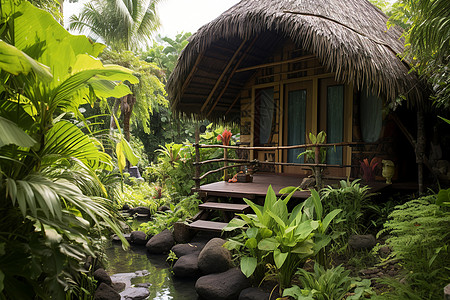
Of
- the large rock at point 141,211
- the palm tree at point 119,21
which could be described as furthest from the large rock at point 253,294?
the palm tree at point 119,21

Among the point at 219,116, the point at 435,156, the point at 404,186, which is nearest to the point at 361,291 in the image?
the point at 404,186

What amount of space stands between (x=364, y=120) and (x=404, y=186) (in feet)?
4.81

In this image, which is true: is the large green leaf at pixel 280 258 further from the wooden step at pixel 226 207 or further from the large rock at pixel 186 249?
the large rock at pixel 186 249

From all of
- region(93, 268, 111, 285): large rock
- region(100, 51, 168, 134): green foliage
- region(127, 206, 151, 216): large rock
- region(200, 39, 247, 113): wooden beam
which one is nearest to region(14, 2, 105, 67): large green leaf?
region(93, 268, 111, 285): large rock

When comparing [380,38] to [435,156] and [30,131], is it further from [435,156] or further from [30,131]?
[30,131]

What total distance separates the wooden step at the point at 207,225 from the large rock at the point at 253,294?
4.09ft

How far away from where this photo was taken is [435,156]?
5762 millimetres

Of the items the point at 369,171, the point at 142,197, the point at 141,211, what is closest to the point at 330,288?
the point at 369,171

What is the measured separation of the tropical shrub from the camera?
173 centimetres

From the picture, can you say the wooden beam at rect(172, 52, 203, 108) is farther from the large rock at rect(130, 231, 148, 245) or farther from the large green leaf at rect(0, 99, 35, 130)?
the large green leaf at rect(0, 99, 35, 130)

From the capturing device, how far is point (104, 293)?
3195 millimetres

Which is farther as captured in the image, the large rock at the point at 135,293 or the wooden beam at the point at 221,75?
the wooden beam at the point at 221,75

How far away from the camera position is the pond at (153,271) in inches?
146

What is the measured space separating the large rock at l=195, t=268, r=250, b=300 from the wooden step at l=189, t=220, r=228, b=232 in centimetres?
95
